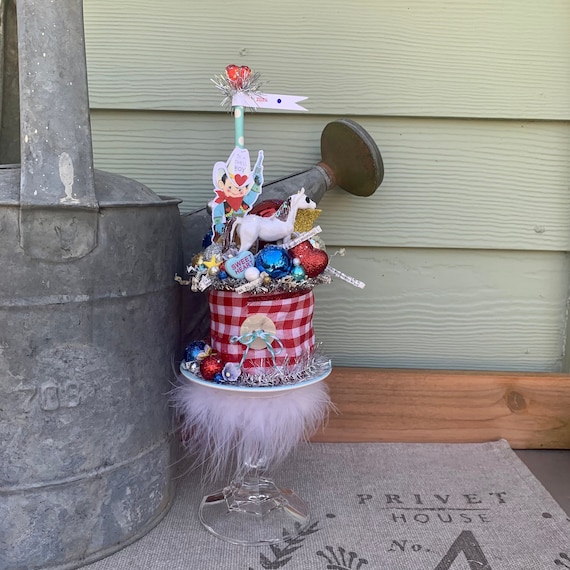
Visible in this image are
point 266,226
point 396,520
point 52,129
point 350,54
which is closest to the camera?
point 52,129

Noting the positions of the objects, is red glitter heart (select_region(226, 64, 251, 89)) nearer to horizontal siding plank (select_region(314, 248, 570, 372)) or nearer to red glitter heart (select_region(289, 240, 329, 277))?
red glitter heart (select_region(289, 240, 329, 277))

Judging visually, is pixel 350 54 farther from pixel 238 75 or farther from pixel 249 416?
pixel 249 416

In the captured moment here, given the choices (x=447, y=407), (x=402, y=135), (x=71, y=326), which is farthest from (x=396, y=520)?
(x=402, y=135)

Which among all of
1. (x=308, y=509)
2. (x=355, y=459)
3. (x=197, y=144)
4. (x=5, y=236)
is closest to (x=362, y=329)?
(x=355, y=459)

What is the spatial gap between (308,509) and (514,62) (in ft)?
3.31

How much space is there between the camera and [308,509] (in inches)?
36.9

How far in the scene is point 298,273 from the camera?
2.57 ft

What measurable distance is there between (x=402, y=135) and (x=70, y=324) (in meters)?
0.80

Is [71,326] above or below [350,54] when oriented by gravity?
below

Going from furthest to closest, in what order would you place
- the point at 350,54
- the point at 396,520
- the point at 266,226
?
the point at 350,54 → the point at 396,520 → the point at 266,226

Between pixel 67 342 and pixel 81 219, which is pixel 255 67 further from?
pixel 67 342

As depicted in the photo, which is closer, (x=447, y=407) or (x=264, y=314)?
(x=264, y=314)

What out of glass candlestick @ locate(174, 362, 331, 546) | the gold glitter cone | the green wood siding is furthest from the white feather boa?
the green wood siding

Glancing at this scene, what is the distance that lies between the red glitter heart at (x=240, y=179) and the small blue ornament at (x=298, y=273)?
158mm
